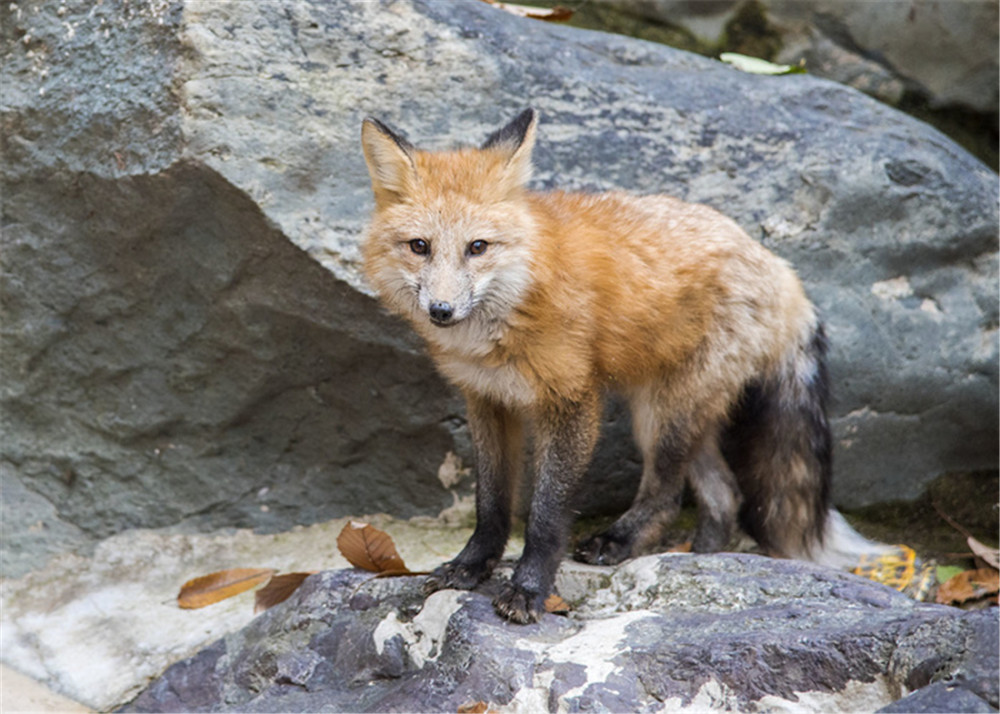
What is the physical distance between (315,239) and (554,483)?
1674 mm

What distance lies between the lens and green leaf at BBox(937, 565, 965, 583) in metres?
5.07

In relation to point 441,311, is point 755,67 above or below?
above

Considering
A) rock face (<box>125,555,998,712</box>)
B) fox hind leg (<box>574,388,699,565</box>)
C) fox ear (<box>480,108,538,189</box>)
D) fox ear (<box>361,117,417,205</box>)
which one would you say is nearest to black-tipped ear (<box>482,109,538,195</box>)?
fox ear (<box>480,108,538,189</box>)

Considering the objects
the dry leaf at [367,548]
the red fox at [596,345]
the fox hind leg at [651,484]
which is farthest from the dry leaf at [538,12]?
the dry leaf at [367,548]

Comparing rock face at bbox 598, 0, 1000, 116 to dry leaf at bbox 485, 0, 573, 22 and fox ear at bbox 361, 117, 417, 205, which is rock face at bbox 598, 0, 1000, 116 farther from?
fox ear at bbox 361, 117, 417, 205

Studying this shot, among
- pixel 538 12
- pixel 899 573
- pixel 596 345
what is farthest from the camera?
pixel 538 12

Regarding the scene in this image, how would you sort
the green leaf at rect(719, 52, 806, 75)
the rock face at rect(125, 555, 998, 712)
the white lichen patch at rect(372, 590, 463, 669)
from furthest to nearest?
1. the green leaf at rect(719, 52, 806, 75)
2. the white lichen patch at rect(372, 590, 463, 669)
3. the rock face at rect(125, 555, 998, 712)

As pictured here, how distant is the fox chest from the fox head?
5.7 inches

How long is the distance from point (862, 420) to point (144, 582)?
12.5ft

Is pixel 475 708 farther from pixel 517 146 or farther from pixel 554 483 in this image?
pixel 517 146

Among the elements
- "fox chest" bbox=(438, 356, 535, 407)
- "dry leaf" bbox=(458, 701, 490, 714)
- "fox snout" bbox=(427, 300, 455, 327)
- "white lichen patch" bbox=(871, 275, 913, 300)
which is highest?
"white lichen patch" bbox=(871, 275, 913, 300)

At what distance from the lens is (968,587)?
4.86 m

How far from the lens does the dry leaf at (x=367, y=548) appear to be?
4262mm

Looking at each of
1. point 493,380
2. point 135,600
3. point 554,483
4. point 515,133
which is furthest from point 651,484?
point 135,600
